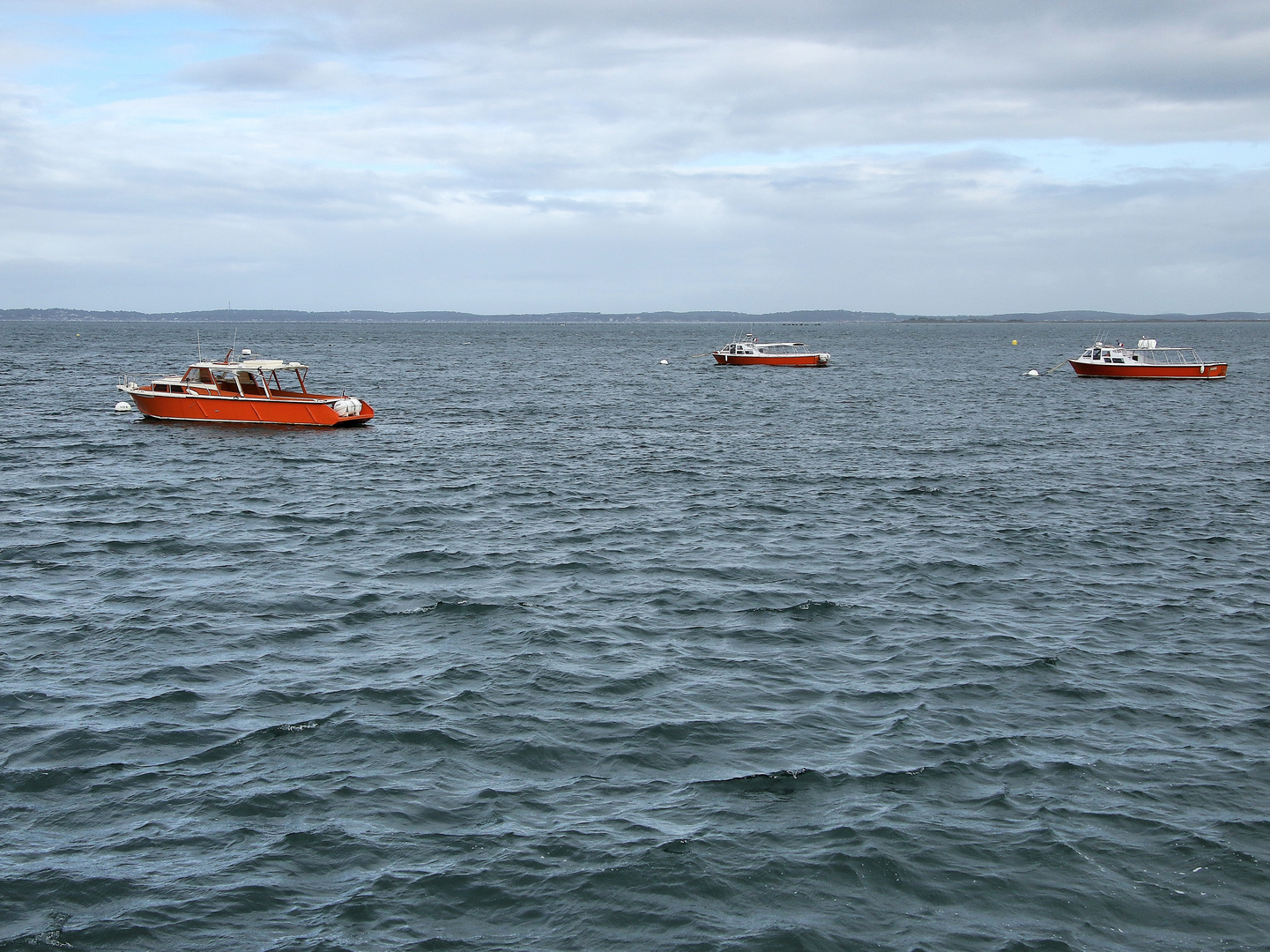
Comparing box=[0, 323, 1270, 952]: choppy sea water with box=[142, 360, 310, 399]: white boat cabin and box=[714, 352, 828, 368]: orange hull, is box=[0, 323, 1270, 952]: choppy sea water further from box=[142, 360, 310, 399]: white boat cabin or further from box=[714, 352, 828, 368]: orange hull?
box=[714, 352, 828, 368]: orange hull

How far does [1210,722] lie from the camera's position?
15.6 m

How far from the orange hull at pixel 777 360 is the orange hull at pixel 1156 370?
1043 inches

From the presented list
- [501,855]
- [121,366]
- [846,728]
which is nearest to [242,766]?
[501,855]

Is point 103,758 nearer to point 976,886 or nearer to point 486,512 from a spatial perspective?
point 976,886

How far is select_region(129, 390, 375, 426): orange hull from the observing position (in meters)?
48.0

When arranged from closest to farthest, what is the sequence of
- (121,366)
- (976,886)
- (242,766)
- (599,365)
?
(976,886), (242,766), (121,366), (599,365)

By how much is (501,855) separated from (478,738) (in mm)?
3112

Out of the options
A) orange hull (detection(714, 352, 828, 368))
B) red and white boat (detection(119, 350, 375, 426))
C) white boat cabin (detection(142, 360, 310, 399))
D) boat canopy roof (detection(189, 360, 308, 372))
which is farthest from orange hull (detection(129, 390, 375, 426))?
orange hull (detection(714, 352, 828, 368))

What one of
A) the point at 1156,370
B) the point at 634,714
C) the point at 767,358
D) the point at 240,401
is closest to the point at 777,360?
the point at 767,358

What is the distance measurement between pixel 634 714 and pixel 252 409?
3760 centimetres

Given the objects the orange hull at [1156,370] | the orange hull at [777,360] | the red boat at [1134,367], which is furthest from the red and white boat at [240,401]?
the red boat at [1134,367]

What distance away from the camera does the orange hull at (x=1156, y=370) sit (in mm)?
83938

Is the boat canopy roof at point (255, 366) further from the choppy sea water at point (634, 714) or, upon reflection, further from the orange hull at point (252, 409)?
the choppy sea water at point (634, 714)

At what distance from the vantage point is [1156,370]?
8425 cm
